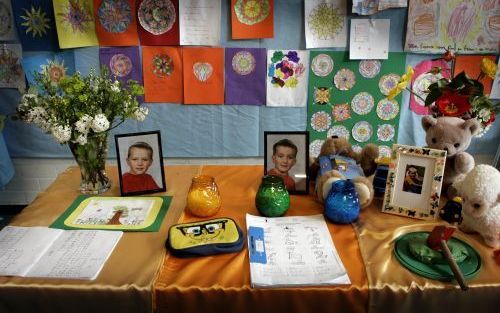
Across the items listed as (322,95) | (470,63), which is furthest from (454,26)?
(322,95)

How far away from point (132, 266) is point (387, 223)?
29.0 inches

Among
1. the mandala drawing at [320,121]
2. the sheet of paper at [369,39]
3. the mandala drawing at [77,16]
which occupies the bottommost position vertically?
the mandala drawing at [320,121]

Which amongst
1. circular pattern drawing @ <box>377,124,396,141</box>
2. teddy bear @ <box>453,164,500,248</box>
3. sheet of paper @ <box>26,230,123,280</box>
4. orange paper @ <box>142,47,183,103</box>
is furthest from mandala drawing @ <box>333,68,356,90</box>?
sheet of paper @ <box>26,230,123,280</box>

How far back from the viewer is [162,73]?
221 centimetres

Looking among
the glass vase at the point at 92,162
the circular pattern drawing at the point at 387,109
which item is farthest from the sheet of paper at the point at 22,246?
the circular pattern drawing at the point at 387,109

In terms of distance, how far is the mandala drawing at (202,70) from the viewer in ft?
7.19

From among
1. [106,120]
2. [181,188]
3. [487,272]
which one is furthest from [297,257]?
[106,120]

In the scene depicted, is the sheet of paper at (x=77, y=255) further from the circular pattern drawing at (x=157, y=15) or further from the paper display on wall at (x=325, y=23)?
the paper display on wall at (x=325, y=23)

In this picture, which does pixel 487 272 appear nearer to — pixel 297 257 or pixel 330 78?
pixel 297 257

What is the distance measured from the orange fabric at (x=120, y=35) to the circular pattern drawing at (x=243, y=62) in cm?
57

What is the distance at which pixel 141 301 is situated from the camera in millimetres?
857

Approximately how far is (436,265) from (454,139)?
461mm

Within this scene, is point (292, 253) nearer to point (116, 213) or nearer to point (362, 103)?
point (116, 213)

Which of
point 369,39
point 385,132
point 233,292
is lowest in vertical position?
point 233,292
